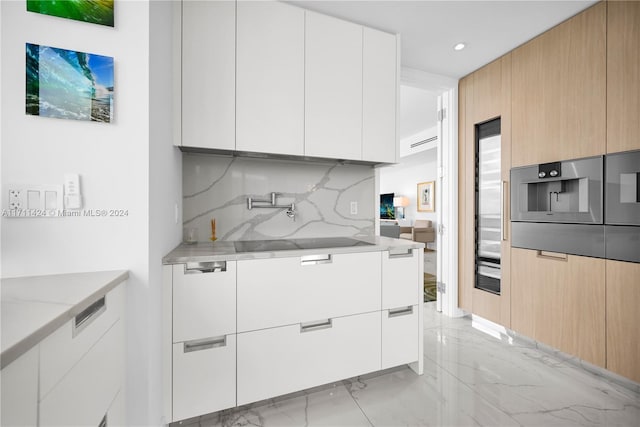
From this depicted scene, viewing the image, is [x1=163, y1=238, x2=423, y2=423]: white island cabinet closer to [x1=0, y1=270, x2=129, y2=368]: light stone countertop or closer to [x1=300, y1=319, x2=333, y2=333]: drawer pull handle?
[x1=300, y1=319, x2=333, y2=333]: drawer pull handle

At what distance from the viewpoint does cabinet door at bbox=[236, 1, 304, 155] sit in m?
1.75

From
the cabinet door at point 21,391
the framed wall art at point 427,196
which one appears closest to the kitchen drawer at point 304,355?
the cabinet door at point 21,391

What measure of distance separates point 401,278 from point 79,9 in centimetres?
208

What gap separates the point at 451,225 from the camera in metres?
2.95

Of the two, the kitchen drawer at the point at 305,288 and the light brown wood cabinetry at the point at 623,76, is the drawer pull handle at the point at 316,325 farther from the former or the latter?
the light brown wood cabinetry at the point at 623,76

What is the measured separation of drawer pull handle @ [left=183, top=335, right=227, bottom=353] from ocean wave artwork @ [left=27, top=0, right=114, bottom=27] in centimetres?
146

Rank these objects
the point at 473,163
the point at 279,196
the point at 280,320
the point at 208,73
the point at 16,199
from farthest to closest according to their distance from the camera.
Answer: the point at 473,163, the point at 279,196, the point at 208,73, the point at 280,320, the point at 16,199

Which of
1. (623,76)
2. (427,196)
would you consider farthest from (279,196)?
(427,196)

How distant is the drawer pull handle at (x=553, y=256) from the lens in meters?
2.09

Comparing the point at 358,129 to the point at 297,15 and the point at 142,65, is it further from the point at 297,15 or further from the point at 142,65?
the point at 142,65

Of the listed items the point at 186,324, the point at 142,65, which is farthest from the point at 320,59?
the point at 186,324

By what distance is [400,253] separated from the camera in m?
1.90

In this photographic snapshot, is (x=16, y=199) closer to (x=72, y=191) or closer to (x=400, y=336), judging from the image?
(x=72, y=191)

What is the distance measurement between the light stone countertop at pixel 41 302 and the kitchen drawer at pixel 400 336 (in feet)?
5.00
